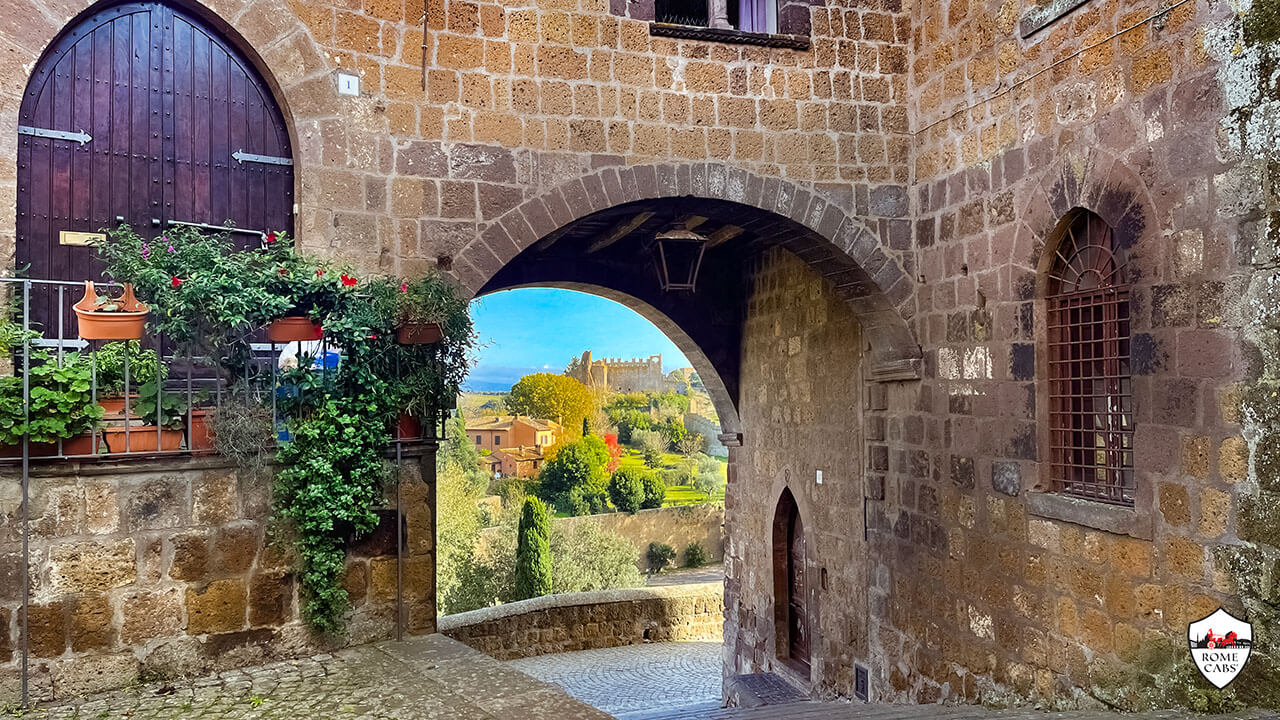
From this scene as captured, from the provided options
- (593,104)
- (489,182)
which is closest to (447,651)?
(489,182)

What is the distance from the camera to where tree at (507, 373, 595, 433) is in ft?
152

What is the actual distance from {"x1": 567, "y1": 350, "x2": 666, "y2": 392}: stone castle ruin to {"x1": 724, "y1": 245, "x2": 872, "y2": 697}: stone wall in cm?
4095

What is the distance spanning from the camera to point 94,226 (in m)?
5.09

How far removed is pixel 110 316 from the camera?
4.40 m

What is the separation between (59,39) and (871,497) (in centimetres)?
615

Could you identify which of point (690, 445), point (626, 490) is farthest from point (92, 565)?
point (690, 445)

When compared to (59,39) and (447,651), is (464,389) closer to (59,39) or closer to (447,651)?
(447,651)

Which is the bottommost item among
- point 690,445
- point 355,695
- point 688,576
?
point 688,576

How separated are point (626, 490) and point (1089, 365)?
37479 mm

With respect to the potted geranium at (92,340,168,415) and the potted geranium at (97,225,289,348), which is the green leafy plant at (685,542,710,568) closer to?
the potted geranium at (97,225,289,348)

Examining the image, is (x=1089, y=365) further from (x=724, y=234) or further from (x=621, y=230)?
(x=621, y=230)

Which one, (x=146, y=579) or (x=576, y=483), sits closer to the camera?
(x=146, y=579)

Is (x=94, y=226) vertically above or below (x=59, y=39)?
below

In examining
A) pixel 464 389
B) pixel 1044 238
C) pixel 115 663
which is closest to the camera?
pixel 115 663
